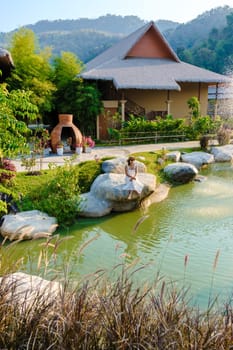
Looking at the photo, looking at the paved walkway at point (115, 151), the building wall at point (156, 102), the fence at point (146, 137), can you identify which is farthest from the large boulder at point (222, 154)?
the building wall at point (156, 102)

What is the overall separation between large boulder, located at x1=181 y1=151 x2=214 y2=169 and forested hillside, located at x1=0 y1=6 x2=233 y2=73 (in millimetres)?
9344

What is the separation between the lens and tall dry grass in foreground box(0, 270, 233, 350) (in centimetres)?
247

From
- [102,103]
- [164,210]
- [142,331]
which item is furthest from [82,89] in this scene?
[142,331]

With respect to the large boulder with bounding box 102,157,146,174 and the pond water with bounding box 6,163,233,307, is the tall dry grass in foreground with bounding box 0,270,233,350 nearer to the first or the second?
the pond water with bounding box 6,163,233,307

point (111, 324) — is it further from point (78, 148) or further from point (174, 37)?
point (174, 37)

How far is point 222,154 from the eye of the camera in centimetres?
1465

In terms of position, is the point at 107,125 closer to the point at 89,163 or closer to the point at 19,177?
the point at 89,163

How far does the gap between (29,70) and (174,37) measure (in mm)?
49428

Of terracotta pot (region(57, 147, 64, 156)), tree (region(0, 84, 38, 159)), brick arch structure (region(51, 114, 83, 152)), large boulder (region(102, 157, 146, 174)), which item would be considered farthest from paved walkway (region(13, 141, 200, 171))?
tree (region(0, 84, 38, 159))

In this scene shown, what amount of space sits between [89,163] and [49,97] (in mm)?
7537

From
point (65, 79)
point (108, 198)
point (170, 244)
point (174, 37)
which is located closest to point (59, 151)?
point (108, 198)

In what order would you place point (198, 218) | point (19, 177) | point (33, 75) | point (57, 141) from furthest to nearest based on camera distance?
point (33, 75) → point (57, 141) → point (19, 177) → point (198, 218)

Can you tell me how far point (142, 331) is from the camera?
2535 mm

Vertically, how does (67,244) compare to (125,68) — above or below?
below
